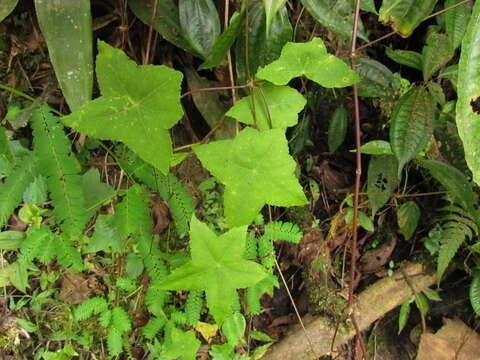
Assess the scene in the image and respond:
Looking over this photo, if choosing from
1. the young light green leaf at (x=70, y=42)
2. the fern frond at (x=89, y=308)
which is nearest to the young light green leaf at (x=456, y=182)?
the young light green leaf at (x=70, y=42)

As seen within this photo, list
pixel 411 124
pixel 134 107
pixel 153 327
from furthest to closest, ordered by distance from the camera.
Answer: pixel 153 327
pixel 411 124
pixel 134 107

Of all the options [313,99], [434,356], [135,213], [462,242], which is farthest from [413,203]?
[135,213]

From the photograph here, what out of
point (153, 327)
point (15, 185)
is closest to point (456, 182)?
point (153, 327)

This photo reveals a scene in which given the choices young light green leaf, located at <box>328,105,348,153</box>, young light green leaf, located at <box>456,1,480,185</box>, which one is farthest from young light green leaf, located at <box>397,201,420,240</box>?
young light green leaf, located at <box>456,1,480,185</box>

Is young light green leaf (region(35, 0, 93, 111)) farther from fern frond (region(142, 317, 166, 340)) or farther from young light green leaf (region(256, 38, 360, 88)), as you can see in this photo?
fern frond (region(142, 317, 166, 340))

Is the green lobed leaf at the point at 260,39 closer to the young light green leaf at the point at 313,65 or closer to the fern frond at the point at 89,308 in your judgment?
the young light green leaf at the point at 313,65

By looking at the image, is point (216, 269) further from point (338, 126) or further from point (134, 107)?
point (338, 126)
